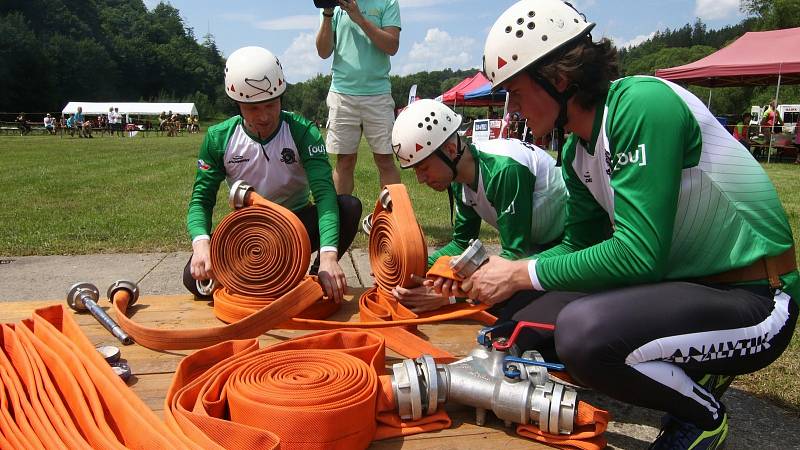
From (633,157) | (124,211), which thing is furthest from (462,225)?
(124,211)

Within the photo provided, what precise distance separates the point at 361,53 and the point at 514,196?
3.17 metres

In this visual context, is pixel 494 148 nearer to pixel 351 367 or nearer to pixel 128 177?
pixel 351 367

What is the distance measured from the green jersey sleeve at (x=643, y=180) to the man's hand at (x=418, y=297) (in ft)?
4.32

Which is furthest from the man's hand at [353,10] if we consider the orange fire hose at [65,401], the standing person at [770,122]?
the standing person at [770,122]

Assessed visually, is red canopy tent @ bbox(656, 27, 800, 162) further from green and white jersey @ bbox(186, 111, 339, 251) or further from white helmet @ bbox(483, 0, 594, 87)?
white helmet @ bbox(483, 0, 594, 87)

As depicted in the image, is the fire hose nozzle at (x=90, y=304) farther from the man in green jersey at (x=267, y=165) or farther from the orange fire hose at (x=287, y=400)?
the orange fire hose at (x=287, y=400)

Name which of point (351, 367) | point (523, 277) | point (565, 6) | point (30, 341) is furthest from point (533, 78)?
point (30, 341)

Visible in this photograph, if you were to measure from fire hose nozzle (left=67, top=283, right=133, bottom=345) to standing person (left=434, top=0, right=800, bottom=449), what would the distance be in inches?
92.7

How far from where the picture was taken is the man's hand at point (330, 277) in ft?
11.8

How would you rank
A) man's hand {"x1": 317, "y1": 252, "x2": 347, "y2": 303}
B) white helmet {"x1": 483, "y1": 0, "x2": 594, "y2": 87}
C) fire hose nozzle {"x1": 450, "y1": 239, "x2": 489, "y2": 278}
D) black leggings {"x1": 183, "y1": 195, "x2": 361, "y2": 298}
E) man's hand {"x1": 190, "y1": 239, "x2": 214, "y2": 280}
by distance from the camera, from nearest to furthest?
white helmet {"x1": 483, "y1": 0, "x2": 594, "y2": 87}
fire hose nozzle {"x1": 450, "y1": 239, "x2": 489, "y2": 278}
man's hand {"x1": 317, "y1": 252, "x2": 347, "y2": 303}
man's hand {"x1": 190, "y1": 239, "x2": 214, "y2": 280}
black leggings {"x1": 183, "y1": 195, "x2": 361, "y2": 298}

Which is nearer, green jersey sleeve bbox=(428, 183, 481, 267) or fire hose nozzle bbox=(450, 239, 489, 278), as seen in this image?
fire hose nozzle bbox=(450, 239, 489, 278)

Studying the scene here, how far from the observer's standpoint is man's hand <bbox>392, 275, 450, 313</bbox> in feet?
11.5

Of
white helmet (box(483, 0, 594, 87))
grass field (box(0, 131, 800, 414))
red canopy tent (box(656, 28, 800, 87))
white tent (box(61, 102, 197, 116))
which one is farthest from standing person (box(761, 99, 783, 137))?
white tent (box(61, 102, 197, 116))

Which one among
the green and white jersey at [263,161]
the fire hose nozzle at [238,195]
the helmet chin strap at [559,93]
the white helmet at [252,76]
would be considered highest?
the white helmet at [252,76]
